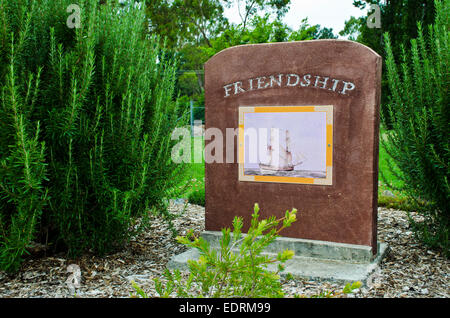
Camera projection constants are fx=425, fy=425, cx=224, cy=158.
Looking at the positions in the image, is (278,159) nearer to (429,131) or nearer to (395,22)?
(429,131)

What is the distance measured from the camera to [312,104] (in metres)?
4.14

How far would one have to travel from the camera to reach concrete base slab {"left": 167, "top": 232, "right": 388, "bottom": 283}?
3.68m

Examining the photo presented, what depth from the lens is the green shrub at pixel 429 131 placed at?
384cm

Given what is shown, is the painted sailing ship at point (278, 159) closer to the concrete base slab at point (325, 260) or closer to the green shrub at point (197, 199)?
the concrete base slab at point (325, 260)

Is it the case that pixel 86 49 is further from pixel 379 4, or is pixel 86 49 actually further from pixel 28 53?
pixel 379 4

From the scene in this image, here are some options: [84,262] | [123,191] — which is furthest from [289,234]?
[84,262]

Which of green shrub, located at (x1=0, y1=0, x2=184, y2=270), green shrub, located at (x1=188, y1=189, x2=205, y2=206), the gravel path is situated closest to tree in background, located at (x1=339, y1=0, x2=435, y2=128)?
green shrub, located at (x1=188, y1=189, x2=205, y2=206)

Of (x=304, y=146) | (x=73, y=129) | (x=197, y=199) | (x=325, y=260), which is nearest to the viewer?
(x=73, y=129)

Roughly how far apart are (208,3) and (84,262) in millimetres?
22860

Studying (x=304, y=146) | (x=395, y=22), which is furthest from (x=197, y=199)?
(x=395, y=22)

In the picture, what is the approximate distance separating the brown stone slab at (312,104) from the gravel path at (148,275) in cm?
45

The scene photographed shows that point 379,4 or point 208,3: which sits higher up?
point 208,3

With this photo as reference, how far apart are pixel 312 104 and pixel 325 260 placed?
151 cm

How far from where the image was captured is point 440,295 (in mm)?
3357
